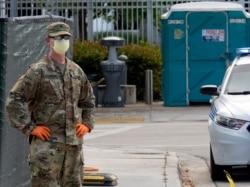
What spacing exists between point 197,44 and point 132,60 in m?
2.57

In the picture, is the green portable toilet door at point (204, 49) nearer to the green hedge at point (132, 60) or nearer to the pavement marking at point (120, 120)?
the green hedge at point (132, 60)

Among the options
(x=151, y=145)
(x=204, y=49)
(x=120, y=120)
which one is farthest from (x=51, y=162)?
(x=204, y=49)

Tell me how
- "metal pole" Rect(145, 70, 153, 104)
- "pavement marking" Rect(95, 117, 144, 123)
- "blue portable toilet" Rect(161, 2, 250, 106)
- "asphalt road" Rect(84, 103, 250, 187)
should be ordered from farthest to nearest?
"metal pole" Rect(145, 70, 153, 104), "blue portable toilet" Rect(161, 2, 250, 106), "pavement marking" Rect(95, 117, 144, 123), "asphalt road" Rect(84, 103, 250, 187)

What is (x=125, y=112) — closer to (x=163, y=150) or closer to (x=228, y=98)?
(x=163, y=150)

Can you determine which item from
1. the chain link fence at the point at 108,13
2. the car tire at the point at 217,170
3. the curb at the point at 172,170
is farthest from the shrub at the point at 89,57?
the car tire at the point at 217,170

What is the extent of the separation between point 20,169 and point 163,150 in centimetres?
650

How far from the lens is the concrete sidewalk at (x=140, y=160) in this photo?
11414 millimetres

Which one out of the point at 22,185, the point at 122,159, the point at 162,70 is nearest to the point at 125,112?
the point at 162,70

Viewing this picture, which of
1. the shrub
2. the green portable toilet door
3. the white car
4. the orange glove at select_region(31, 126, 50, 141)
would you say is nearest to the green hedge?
the shrub

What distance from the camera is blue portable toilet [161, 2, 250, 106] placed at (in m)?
22.8

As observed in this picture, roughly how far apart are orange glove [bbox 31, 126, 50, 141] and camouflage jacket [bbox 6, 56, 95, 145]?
35mm

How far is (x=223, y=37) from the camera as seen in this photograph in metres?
A: 22.9

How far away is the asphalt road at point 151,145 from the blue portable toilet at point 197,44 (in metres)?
0.55

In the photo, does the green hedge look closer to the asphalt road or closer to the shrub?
the shrub
